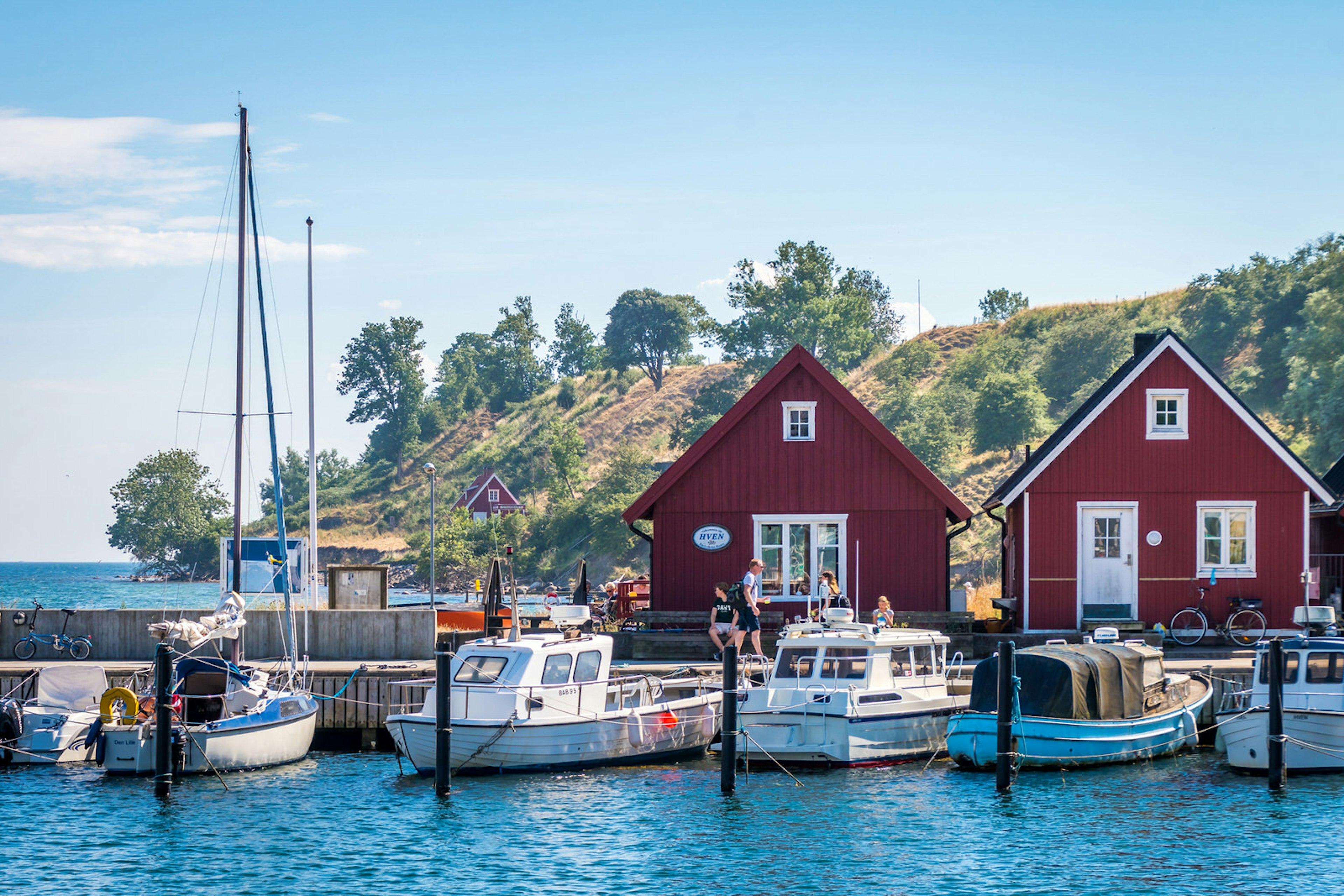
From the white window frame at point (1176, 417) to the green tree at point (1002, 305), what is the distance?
105860mm

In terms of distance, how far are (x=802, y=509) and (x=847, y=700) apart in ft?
32.1

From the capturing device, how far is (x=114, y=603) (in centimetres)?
9806

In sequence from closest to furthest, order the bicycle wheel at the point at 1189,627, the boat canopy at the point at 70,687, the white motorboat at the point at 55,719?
the white motorboat at the point at 55,719 → the boat canopy at the point at 70,687 → the bicycle wheel at the point at 1189,627

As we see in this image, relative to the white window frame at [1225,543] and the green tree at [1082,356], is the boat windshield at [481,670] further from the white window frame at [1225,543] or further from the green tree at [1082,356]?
the green tree at [1082,356]

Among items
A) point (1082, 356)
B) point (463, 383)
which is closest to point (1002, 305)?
point (1082, 356)

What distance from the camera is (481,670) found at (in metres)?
23.4

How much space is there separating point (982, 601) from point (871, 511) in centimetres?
1159

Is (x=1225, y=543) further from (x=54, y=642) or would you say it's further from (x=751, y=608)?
(x=54, y=642)

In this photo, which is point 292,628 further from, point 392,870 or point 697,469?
point 697,469

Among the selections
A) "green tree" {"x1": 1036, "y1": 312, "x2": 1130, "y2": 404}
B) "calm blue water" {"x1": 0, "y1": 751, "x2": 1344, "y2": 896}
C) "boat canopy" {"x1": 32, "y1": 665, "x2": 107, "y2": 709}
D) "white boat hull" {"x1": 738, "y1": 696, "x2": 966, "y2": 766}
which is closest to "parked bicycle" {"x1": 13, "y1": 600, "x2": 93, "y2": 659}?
"boat canopy" {"x1": 32, "y1": 665, "x2": 107, "y2": 709}

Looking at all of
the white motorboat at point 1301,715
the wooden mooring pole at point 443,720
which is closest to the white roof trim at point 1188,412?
the white motorboat at point 1301,715

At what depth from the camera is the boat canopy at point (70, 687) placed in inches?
984

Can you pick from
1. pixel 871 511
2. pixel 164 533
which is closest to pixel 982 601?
pixel 871 511

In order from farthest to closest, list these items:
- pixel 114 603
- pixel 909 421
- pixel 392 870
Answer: pixel 909 421 → pixel 114 603 → pixel 392 870
